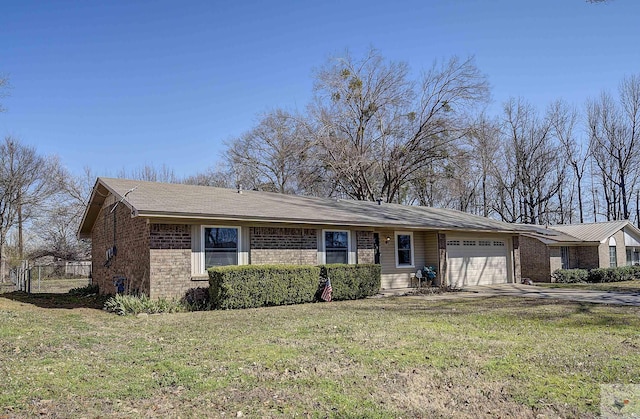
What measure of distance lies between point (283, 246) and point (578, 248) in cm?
2145

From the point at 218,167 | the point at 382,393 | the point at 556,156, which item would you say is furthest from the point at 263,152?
the point at 382,393

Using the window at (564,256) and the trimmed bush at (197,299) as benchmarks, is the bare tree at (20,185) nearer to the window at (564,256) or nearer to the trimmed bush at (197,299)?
the trimmed bush at (197,299)

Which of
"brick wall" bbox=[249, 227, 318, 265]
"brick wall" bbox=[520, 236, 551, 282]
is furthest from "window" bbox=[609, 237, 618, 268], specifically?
"brick wall" bbox=[249, 227, 318, 265]

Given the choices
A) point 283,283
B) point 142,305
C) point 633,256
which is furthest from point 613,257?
point 142,305

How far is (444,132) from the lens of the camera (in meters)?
28.5

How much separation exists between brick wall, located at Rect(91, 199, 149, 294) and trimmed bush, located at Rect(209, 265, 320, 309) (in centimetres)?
189

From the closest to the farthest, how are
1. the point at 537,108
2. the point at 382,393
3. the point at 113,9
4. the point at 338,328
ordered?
the point at 382,393
the point at 338,328
the point at 113,9
the point at 537,108

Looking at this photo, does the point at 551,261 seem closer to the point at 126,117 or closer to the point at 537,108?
the point at 537,108

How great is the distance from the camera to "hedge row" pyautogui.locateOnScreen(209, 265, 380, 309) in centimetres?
1177

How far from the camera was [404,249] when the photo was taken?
59.5 ft

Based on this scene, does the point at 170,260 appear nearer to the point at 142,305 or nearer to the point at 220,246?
the point at 142,305

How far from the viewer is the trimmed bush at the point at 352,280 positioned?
13984 mm

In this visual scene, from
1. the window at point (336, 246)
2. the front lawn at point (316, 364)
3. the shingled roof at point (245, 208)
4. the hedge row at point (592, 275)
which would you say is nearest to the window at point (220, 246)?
the shingled roof at point (245, 208)

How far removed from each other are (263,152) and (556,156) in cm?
2368
